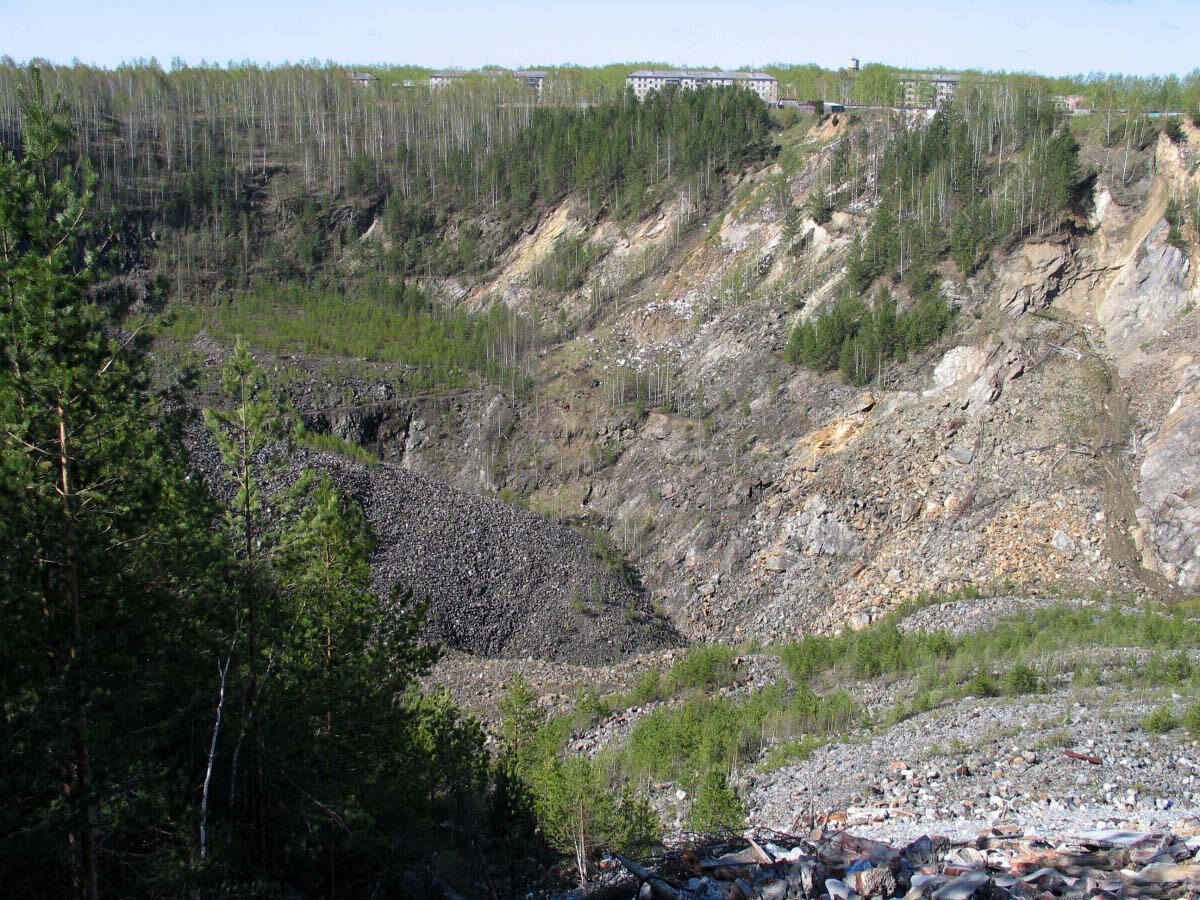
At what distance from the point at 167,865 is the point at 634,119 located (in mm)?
63086

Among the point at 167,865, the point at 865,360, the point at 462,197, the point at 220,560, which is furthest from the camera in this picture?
the point at 462,197

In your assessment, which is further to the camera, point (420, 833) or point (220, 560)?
point (420, 833)

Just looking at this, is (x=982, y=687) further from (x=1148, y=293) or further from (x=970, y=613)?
(x=1148, y=293)

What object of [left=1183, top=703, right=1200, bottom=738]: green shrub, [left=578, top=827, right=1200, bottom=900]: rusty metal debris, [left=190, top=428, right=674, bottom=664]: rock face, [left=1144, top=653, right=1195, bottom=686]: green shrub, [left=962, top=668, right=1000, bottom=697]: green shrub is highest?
[left=578, top=827, right=1200, bottom=900]: rusty metal debris

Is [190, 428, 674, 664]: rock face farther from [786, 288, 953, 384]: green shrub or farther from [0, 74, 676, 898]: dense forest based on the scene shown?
[0, 74, 676, 898]: dense forest

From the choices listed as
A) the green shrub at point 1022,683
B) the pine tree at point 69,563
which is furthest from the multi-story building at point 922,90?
the pine tree at point 69,563

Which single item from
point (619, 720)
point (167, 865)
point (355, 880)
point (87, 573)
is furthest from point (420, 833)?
point (619, 720)

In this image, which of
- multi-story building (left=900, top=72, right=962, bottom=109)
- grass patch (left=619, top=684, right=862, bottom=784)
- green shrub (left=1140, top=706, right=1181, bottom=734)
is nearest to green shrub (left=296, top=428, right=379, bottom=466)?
grass patch (left=619, top=684, right=862, bottom=784)

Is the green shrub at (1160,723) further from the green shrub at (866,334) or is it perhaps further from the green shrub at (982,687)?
the green shrub at (866,334)

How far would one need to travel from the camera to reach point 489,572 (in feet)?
112

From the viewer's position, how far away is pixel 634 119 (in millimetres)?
65312

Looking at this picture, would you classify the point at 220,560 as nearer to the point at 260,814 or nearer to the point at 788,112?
the point at 260,814

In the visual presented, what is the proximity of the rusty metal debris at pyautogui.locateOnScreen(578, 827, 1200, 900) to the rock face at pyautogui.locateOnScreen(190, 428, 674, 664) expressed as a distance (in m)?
20.3

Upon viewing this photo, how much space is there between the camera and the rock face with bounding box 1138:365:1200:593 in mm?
26578
